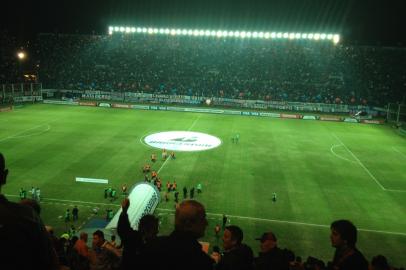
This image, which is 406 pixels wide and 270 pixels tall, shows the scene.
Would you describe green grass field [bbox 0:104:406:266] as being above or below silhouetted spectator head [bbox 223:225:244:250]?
below

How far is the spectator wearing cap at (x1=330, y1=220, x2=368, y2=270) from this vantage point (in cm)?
689

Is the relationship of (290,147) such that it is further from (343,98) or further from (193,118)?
(343,98)

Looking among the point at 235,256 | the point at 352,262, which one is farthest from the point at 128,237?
the point at 352,262

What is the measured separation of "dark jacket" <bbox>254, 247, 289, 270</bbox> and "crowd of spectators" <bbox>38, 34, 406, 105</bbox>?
75.9 m

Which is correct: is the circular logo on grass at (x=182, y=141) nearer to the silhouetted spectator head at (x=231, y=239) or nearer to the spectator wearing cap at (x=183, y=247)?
the silhouetted spectator head at (x=231, y=239)

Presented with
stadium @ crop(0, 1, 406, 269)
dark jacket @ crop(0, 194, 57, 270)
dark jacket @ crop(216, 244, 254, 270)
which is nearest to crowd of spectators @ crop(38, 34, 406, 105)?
stadium @ crop(0, 1, 406, 269)

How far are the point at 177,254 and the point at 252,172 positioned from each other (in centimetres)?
3245

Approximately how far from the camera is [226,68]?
302ft

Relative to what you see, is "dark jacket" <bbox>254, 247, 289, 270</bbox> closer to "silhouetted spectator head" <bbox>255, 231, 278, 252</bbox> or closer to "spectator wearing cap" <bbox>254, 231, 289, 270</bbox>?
"spectator wearing cap" <bbox>254, 231, 289, 270</bbox>

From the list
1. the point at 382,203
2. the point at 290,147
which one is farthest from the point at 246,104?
the point at 382,203

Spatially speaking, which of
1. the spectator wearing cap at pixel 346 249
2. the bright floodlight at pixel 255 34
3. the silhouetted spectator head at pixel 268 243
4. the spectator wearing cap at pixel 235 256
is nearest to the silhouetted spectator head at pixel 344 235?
the spectator wearing cap at pixel 346 249

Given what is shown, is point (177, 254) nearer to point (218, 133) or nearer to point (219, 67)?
point (218, 133)

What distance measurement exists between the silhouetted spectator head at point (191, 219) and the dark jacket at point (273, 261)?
3.59 m

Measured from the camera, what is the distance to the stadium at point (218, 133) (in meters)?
26.6
